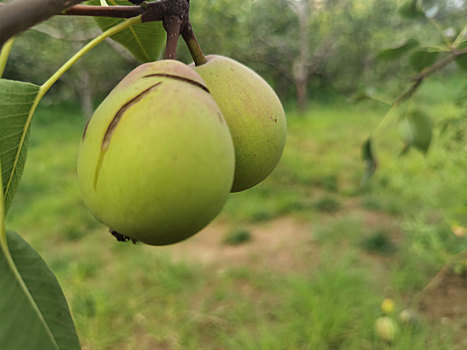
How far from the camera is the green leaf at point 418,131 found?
138 centimetres

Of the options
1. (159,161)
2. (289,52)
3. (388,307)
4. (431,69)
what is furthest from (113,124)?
(289,52)

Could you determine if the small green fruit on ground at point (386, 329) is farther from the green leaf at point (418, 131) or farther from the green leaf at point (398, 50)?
the green leaf at point (398, 50)

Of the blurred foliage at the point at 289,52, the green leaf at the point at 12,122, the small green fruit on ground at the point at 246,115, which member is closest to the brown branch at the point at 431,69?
the small green fruit on ground at the point at 246,115

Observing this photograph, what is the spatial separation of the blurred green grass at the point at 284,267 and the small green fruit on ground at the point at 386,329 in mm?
47

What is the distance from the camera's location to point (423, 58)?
1.34 m

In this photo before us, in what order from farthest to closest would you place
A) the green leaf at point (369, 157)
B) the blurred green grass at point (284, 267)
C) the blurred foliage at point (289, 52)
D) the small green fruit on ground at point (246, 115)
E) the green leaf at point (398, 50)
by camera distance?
the blurred foliage at point (289, 52) → the blurred green grass at point (284, 267) → the green leaf at point (369, 157) → the green leaf at point (398, 50) → the small green fruit on ground at point (246, 115)

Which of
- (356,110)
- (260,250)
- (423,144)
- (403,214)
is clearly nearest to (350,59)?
(356,110)

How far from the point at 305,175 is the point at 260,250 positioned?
5.24 ft

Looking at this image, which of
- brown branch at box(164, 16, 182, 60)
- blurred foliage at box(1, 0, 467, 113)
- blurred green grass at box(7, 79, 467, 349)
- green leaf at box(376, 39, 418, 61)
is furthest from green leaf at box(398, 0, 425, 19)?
blurred foliage at box(1, 0, 467, 113)

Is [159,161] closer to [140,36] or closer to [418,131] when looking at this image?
[140,36]

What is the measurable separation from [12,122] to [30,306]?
225mm

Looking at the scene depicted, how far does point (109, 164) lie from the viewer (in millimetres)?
452

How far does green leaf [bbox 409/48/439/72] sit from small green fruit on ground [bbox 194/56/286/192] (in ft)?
3.02

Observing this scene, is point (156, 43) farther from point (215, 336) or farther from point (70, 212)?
point (70, 212)
